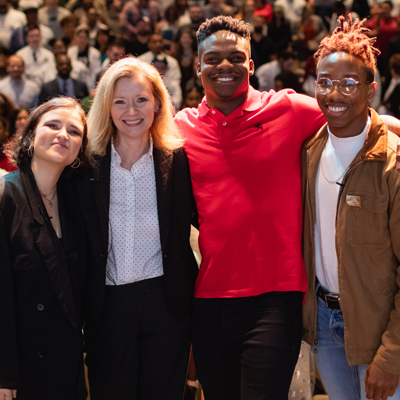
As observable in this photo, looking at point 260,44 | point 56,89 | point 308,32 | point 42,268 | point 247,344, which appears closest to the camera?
point 42,268

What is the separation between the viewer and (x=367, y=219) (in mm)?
2096

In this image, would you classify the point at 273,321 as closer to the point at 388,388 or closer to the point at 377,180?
the point at 388,388

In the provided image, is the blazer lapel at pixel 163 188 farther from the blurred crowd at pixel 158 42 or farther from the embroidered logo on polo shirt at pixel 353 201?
the blurred crowd at pixel 158 42

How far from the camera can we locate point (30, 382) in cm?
219

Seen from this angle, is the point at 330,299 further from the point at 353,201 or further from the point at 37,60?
the point at 37,60

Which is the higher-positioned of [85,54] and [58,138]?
[85,54]

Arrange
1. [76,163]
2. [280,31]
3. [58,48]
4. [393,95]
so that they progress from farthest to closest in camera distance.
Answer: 1. [280,31]
2. [58,48]
3. [393,95]
4. [76,163]

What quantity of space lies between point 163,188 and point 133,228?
0.25m

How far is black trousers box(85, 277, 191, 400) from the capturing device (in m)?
2.34

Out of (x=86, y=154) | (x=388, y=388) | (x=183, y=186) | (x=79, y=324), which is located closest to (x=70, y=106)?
(x=86, y=154)

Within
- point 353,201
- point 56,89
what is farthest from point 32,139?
point 56,89

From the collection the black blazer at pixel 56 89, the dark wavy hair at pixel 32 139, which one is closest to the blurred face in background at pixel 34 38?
the black blazer at pixel 56 89

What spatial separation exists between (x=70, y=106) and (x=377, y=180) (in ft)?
5.01

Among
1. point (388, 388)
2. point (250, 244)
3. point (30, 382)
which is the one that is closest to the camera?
point (388, 388)
